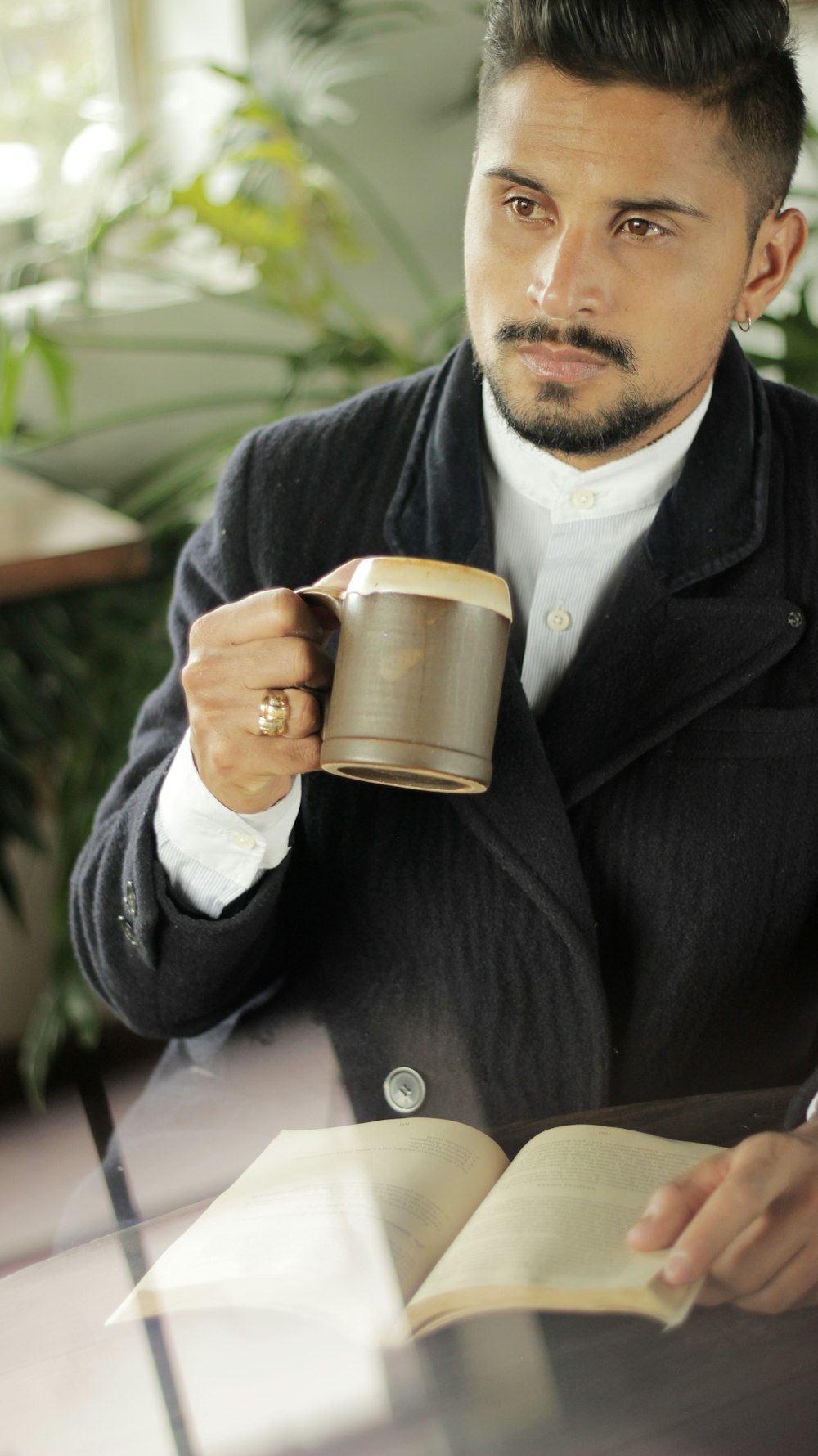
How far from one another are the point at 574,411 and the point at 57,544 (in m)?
1.00

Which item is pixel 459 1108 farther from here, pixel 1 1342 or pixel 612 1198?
pixel 1 1342

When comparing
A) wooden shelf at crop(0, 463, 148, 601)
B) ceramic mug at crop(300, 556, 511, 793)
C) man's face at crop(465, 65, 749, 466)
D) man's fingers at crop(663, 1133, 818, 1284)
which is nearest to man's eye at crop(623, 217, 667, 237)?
man's face at crop(465, 65, 749, 466)

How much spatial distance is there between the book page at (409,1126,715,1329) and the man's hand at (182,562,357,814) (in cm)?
31

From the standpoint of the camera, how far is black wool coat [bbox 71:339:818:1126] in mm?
1065

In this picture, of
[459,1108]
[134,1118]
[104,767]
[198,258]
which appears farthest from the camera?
[198,258]

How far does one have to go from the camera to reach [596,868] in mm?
1100

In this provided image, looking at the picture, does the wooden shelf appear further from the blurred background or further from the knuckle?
the knuckle

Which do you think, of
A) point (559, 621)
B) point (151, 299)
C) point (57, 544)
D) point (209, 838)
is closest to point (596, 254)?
point (559, 621)

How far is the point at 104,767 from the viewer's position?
2.08 meters

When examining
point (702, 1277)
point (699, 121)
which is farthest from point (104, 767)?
point (702, 1277)

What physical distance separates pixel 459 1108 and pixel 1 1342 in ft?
1.13

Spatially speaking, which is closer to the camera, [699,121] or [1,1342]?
[1,1342]

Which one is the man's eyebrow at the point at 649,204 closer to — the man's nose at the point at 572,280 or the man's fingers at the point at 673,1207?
the man's nose at the point at 572,280

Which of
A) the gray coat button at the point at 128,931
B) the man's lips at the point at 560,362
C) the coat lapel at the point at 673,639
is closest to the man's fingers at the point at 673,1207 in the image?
the coat lapel at the point at 673,639
